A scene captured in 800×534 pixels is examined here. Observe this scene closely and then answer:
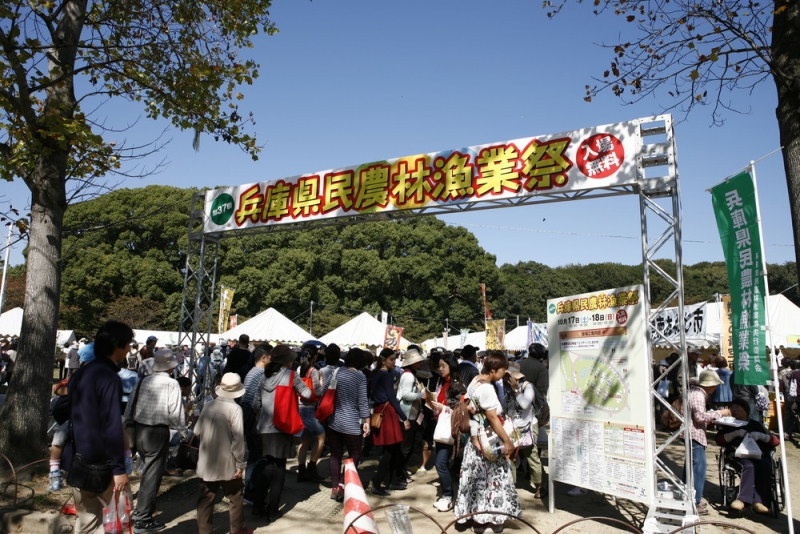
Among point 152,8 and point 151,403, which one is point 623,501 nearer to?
point 151,403

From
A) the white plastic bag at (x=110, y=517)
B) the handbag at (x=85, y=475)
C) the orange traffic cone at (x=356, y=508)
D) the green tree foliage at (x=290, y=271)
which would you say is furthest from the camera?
the green tree foliage at (x=290, y=271)

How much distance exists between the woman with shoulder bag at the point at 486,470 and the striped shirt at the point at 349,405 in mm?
1425

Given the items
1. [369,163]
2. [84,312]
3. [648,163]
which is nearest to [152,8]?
[369,163]

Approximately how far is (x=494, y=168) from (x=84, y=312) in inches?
1278

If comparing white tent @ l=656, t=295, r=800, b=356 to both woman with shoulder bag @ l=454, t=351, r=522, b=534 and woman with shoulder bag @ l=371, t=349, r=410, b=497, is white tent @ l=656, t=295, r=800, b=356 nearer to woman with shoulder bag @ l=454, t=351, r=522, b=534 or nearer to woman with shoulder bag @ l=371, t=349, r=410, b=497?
woman with shoulder bag @ l=371, t=349, r=410, b=497

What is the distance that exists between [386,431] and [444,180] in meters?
3.64

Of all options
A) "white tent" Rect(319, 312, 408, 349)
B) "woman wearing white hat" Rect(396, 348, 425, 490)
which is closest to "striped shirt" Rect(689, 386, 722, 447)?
"woman wearing white hat" Rect(396, 348, 425, 490)

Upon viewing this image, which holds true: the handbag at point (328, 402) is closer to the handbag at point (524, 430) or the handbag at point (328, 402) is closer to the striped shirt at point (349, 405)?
the striped shirt at point (349, 405)

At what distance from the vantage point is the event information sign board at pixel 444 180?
6.79 metres

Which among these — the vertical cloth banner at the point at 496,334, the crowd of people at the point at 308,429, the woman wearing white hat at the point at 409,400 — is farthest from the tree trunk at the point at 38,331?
the vertical cloth banner at the point at 496,334

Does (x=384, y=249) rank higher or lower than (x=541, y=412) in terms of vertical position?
higher

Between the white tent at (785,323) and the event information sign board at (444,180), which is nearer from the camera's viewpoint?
the event information sign board at (444,180)

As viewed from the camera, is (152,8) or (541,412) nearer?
(541,412)

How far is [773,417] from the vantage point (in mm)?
11719
